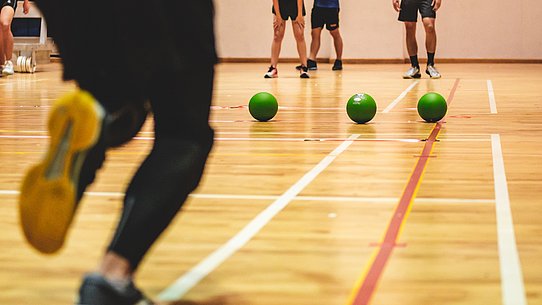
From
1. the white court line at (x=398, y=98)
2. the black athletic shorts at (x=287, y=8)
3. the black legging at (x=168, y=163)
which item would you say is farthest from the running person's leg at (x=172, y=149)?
the black athletic shorts at (x=287, y=8)

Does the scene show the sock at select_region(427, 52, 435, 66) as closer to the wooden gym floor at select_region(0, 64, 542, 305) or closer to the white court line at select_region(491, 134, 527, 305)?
the wooden gym floor at select_region(0, 64, 542, 305)

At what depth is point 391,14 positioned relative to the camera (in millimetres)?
17516

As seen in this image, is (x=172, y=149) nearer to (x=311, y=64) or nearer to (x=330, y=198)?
(x=330, y=198)

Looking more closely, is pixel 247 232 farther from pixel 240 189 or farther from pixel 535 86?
pixel 535 86

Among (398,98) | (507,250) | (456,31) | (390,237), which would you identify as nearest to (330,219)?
(390,237)

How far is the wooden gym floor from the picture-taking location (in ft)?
8.13

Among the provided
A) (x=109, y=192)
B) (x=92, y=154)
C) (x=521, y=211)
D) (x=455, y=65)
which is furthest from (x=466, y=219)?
(x=455, y=65)

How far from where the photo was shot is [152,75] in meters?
2.05

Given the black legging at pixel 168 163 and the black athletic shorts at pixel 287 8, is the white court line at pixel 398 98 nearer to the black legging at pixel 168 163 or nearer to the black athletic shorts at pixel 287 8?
the black athletic shorts at pixel 287 8

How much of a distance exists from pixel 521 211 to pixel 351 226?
26.3 inches

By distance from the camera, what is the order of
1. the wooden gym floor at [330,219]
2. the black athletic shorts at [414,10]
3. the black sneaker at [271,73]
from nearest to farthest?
the wooden gym floor at [330,219], the black athletic shorts at [414,10], the black sneaker at [271,73]

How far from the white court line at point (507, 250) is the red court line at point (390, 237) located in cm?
32

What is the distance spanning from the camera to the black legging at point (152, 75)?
2029 millimetres

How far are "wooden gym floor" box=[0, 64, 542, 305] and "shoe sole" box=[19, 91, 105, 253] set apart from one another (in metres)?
0.50
